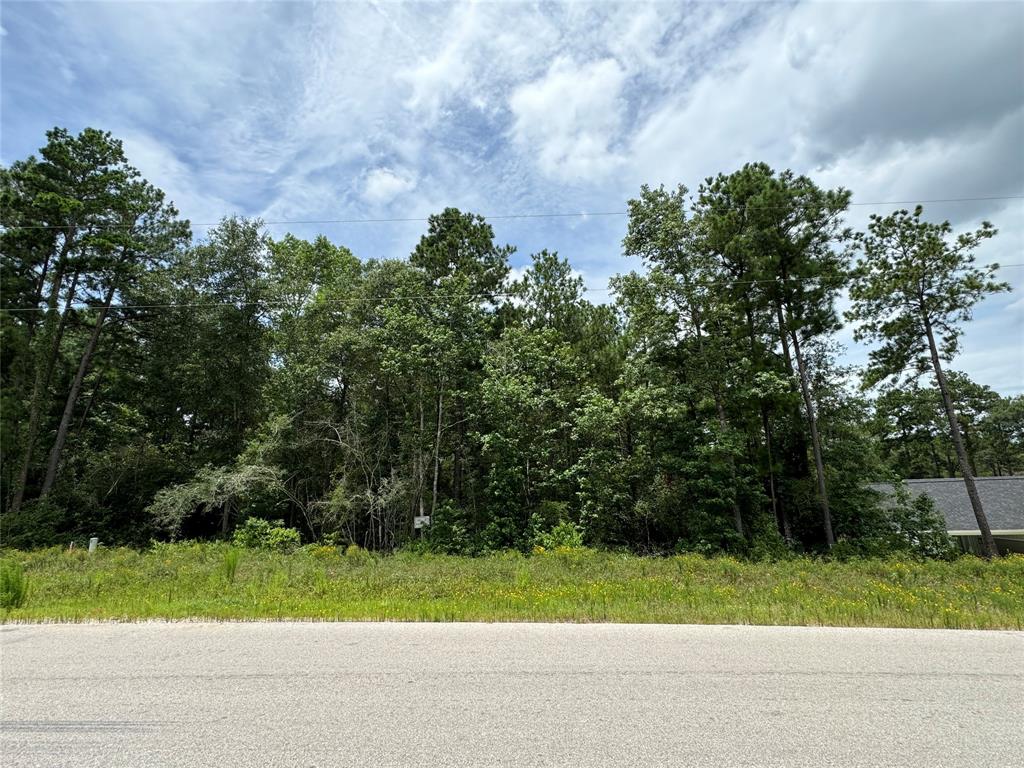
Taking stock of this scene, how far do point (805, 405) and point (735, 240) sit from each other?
268 inches

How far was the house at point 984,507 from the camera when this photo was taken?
2089 cm

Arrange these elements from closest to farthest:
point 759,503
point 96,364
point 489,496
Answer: point 759,503 < point 489,496 < point 96,364

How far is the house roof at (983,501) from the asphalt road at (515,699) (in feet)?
63.5

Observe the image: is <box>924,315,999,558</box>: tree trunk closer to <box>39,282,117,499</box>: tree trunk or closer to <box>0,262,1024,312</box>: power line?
<box>0,262,1024,312</box>: power line

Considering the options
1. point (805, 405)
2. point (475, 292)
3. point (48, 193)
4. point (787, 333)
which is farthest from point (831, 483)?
point (48, 193)

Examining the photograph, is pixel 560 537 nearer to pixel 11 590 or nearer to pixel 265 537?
pixel 265 537

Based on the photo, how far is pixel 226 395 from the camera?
23.0 meters

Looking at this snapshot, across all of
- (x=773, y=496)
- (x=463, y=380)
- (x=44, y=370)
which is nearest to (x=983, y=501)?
(x=773, y=496)

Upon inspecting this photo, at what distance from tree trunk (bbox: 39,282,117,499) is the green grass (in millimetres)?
9267

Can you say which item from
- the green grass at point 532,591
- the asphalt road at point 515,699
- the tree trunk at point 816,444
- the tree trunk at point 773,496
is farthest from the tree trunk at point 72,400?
the tree trunk at point 816,444

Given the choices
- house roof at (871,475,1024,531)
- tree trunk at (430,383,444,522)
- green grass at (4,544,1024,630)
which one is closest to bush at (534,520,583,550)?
green grass at (4,544,1024,630)

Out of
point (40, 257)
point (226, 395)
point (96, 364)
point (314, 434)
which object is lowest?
point (314, 434)

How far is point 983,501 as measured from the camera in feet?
76.7

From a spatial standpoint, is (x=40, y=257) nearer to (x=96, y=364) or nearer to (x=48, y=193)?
(x=48, y=193)
